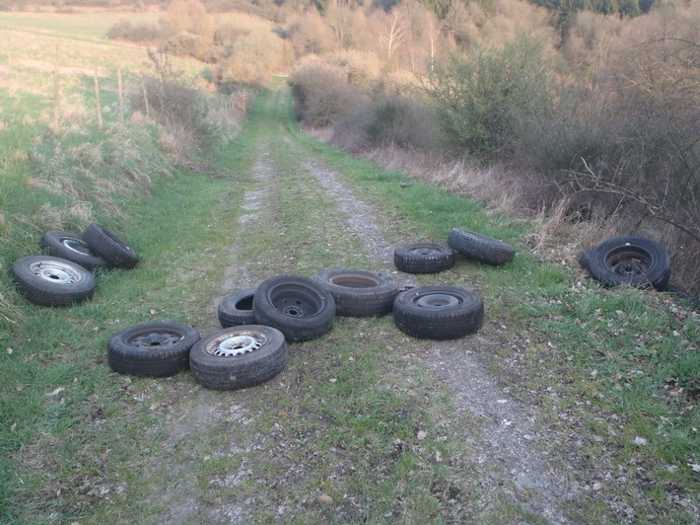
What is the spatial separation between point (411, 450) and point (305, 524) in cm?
107

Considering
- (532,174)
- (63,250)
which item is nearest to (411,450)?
(63,250)

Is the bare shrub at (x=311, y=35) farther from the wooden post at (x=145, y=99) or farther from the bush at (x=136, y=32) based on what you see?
the wooden post at (x=145, y=99)

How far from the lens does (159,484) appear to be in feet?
12.7

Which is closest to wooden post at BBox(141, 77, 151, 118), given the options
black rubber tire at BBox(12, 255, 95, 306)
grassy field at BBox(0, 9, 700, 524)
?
grassy field at BBox(0, 9, 700, 524)

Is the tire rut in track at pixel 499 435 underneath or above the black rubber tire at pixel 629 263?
underneath

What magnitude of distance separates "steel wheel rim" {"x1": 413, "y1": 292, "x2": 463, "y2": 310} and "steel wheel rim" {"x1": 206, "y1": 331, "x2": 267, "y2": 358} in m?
1.95

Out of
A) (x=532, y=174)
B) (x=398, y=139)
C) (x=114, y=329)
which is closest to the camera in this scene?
(x=114, y=329)

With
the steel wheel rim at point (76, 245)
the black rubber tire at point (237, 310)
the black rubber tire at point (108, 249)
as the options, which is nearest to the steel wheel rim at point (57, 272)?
the steel wheel rim at point (76, 245)

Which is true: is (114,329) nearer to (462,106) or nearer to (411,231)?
(411,231)

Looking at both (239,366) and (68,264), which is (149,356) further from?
(68,264)

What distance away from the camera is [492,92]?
15.0m

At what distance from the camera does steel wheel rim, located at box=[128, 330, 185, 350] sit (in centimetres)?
563

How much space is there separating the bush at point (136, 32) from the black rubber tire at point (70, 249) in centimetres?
5775

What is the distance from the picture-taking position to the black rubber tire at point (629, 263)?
7.03 meters
